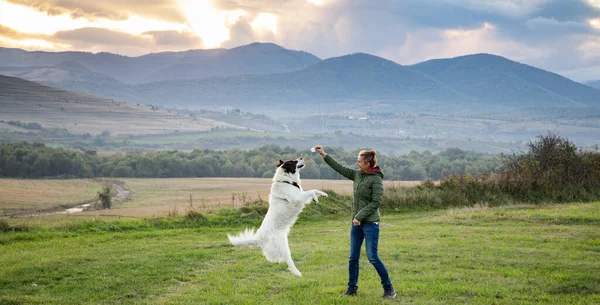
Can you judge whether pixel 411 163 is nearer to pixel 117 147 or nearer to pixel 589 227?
pixel 589 227

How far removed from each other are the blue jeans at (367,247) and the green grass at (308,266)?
16.7 inches

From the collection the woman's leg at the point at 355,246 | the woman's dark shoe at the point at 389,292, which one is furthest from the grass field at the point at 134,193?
the woman's dark shoe at the point at 389,292

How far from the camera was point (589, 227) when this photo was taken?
60.4 feet

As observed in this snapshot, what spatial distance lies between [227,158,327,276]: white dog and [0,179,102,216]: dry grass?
107 ft

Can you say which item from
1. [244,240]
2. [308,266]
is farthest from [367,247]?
[308,266]

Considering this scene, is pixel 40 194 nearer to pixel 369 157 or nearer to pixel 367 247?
pixel 367 247

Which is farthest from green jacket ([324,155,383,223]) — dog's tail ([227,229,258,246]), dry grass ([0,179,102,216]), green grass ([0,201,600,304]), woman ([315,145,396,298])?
dry grass ([0,179,102,216])

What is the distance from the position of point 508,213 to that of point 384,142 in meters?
164

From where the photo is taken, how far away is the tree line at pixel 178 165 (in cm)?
8000

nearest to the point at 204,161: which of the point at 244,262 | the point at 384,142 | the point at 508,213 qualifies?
the point at 508,213

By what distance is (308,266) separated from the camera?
1299 centimetres

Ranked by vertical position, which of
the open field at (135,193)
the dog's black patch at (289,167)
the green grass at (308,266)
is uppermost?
the dog's black patch at (289,167)

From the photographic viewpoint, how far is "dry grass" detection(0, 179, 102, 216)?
44.4 m

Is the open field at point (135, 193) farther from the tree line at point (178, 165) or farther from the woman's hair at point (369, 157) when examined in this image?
the woman's hair at point (369, 157)
